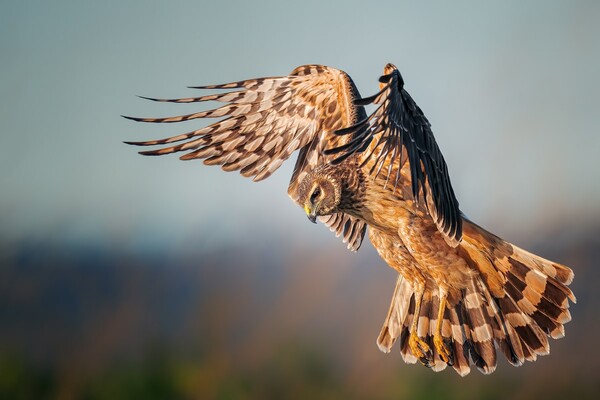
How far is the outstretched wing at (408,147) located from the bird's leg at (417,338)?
1.04 feet

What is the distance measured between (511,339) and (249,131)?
1.29 meters

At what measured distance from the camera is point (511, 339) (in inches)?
114

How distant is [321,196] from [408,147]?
36cm

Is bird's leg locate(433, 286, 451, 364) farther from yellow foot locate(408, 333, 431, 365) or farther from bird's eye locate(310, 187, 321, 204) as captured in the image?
bird's eye locate(310, 187, 321, 204)

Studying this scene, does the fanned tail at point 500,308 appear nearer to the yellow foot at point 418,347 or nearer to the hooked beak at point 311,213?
the yellow foot at point 418,347

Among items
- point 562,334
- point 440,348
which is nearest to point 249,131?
point 440,348

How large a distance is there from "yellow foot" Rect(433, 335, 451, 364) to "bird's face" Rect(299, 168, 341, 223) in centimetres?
63

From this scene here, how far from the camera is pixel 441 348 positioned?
283 cm

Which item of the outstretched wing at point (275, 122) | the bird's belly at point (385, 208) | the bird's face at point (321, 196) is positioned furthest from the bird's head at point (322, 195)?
the outstretched wing at point (275, 122)

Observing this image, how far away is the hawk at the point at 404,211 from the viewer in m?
2.59

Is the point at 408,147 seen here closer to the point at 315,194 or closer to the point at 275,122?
the point at 315,194

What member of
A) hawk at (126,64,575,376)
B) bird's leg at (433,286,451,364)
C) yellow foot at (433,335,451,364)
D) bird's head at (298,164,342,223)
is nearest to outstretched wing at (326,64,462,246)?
hawk at (126,64,575,376)

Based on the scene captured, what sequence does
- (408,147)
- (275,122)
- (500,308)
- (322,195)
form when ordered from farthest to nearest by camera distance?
(275,122)
(500,308)
(322,195)
(408,147)

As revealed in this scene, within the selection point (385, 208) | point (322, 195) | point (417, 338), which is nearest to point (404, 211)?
point (385, 208)
